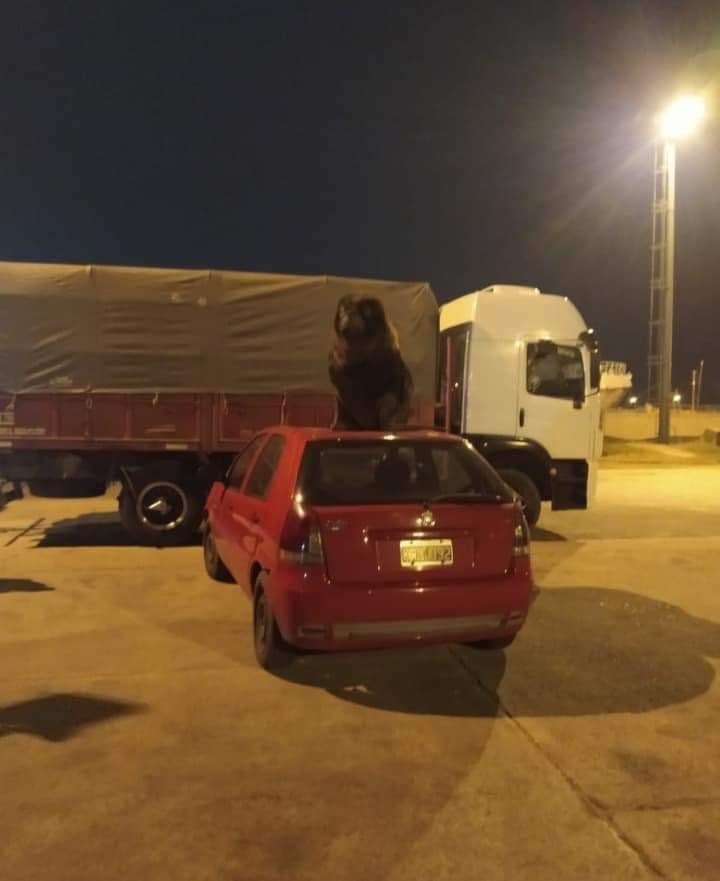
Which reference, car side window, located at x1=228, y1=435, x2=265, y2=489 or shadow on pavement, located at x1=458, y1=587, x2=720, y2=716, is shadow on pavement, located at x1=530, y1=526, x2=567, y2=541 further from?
car side window, located at x1=228, y1=435, x2=265, y2=489

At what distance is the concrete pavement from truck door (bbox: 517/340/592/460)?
3067 mm

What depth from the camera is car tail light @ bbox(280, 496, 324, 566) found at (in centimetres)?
505

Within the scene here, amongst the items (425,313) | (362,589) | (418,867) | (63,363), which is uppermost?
(425,313)

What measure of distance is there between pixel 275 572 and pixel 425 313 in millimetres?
6058

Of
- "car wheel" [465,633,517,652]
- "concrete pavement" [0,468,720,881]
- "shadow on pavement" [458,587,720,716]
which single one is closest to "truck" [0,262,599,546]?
"concrete pavement" [0,468,720,881]

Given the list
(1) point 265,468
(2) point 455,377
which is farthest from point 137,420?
(1) point 265,468

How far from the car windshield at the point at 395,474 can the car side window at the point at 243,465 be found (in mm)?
1050

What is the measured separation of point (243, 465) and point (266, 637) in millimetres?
1891

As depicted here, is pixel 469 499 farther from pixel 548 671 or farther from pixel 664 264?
pixel 664 264

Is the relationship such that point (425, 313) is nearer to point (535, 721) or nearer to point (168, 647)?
point (168, 647)

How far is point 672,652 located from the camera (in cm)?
605

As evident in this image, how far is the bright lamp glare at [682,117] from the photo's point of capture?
24.2m

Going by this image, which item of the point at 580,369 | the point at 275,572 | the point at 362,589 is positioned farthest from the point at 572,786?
the point at 580,369

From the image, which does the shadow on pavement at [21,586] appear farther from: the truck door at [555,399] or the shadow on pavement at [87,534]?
the truck door at [555,399]
